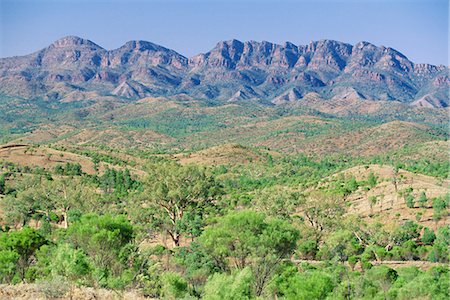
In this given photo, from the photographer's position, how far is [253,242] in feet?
82.9

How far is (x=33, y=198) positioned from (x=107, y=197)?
840 centimetres

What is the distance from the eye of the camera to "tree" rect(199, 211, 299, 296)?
994 inches

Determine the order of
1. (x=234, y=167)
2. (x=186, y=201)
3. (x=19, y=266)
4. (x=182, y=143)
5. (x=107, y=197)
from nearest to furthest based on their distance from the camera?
(x=19, y=266) < (x=186, y=201) < (x=107, y=197) < (x=234, y=167) < (x=182, y=143)

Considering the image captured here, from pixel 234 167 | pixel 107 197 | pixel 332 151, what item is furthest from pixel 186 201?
pixel 332 151

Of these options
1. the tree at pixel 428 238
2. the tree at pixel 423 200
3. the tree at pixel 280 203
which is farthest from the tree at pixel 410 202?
the tree at pixel 280 203

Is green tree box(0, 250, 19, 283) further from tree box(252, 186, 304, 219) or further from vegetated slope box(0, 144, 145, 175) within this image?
vegetated slope box(0, 144, 145, 175)

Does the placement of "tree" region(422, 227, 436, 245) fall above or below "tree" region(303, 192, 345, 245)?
below

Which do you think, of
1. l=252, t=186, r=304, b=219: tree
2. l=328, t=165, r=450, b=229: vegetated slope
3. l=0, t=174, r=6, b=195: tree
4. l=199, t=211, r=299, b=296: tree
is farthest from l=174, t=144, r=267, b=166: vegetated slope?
l=199, t=211, r=299, b=296: tree

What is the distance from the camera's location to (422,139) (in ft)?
467

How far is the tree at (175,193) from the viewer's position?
43.8 meters

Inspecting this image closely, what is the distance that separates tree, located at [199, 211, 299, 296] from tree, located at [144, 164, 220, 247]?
17.0m

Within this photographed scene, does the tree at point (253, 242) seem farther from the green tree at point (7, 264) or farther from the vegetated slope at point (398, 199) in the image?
the vegetated slope at point (398, 199)

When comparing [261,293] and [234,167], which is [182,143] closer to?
[234,167]

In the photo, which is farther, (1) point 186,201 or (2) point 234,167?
(2) point 234,167
